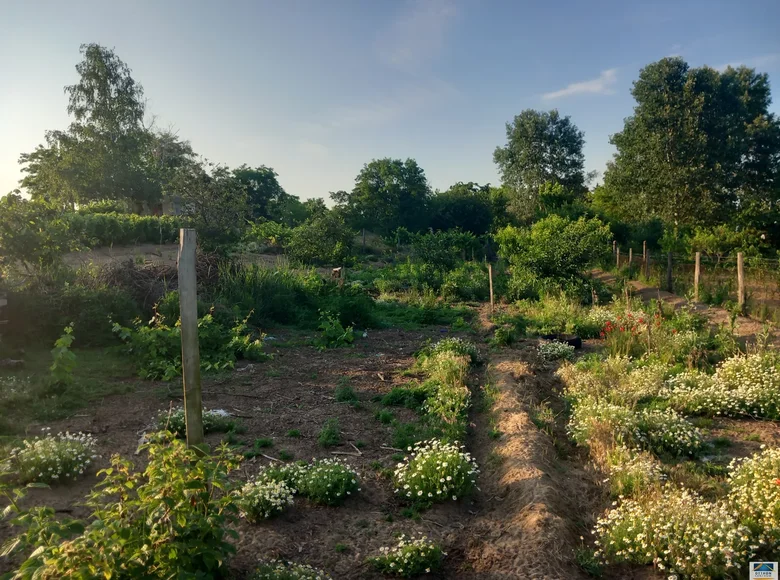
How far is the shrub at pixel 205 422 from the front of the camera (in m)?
5.64

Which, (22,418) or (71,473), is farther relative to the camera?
(22,418)

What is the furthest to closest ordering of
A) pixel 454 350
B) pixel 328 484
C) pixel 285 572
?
pixel 454 350 < pixel 328 484 < pixel 285 572

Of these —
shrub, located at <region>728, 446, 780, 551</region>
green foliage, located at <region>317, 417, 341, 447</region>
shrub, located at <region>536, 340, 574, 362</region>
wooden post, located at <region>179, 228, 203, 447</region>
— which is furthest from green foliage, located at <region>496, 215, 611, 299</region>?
wooden post, located at <region>179, 228, 203, 447</region>

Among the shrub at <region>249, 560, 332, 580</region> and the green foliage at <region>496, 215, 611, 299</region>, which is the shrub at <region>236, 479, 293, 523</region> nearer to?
the shrub at <region>249, 560, 332, 580</region>

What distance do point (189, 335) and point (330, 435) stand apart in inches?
101

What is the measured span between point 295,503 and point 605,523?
2.32m

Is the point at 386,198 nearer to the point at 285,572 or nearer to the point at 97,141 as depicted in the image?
the point at 97,141

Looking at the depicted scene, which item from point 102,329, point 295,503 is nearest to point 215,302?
point 102,329

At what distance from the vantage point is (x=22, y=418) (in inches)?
235

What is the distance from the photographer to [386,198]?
42500 millimetres

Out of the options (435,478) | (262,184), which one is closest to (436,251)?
(435,478)

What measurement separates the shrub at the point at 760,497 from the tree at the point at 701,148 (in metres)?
22.0

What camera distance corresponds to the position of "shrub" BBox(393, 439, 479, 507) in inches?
174

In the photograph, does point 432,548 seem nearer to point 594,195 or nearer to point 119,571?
point 119,571
